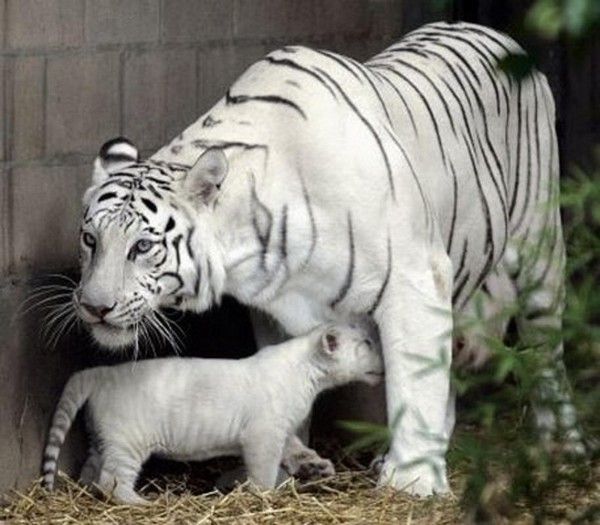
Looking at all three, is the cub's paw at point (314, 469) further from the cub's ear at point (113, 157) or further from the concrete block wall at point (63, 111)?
the cub's ear at point (113, 157)

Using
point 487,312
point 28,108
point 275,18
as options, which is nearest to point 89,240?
point 28,108

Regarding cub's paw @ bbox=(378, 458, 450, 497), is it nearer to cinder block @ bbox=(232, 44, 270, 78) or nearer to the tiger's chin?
the tiger's chin

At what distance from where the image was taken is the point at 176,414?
178 inches

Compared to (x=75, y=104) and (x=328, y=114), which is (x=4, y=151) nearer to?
(x=75, y=104)

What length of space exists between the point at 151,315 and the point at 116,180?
1.17 ft

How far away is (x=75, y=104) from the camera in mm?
4688

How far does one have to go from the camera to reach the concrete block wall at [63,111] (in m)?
4.50

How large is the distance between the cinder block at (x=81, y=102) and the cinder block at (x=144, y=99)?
5 centimetres

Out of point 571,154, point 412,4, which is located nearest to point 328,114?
point 412,4

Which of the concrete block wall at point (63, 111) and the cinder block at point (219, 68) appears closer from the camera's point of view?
the concrete block wall at point (63, 111)

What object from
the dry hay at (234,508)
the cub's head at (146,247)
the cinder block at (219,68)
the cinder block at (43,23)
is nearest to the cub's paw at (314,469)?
the dry hay at (234,508)

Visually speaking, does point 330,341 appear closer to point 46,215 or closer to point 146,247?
point 146,247

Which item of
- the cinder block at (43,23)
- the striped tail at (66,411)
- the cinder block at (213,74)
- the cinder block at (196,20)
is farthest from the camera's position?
the cinder block at (213,74)

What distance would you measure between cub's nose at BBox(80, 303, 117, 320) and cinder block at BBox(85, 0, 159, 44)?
0.83 meters
